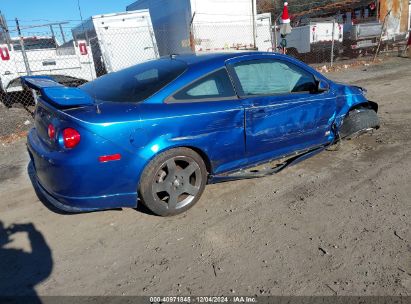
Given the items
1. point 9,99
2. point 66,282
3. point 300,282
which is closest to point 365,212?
point 300,282

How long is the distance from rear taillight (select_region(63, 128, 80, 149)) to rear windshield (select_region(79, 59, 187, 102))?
1.89 feet

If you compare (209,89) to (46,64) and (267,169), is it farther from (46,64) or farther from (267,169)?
(46,64)

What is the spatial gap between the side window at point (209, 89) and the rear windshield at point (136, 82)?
181 mm

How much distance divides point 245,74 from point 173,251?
1.97 metres

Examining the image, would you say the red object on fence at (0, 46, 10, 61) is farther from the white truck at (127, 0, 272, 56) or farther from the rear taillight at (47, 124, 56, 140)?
the rear taillight at (47, 124, 56, 140)

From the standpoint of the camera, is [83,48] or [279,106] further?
[83,48]

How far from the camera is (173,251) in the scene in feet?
9.48

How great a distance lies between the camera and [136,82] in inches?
137

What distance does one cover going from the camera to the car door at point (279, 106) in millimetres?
3641

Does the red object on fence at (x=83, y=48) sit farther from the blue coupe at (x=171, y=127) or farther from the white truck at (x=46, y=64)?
the blue coupe at (x=171, y=127)

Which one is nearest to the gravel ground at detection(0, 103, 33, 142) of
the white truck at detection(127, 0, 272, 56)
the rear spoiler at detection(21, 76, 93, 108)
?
the rear spoiler at detection(21, 76, 93, 108)

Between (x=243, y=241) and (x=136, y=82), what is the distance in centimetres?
187

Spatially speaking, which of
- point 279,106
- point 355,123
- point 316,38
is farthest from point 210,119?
point 316,38

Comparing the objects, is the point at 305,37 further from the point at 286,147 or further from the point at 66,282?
the point at 66,282
